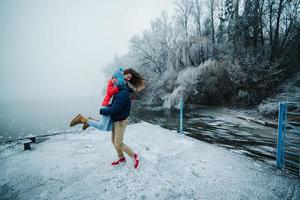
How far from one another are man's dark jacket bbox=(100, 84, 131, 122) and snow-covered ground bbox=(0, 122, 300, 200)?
3.53ft

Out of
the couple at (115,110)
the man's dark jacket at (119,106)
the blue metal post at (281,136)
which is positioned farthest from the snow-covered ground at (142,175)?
the man's dark jacket at (119,106)

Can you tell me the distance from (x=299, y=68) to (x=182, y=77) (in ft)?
35.7

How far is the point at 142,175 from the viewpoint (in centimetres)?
258

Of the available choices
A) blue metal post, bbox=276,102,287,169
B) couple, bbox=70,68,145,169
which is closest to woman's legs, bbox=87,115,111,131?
couple, bbox=70,68,145,169

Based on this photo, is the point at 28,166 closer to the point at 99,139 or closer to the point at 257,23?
the point at 99,139

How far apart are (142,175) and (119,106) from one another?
4.27 ft

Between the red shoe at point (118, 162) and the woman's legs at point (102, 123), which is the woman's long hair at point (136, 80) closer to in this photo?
the woman's legs at point (102, 123)

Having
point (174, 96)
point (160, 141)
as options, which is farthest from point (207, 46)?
point (160, 141)

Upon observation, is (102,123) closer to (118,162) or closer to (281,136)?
(118,162)

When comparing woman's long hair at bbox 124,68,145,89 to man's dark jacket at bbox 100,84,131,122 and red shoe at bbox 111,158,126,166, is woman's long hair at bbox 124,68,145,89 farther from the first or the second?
red shoe at bbox 111,158,126,166

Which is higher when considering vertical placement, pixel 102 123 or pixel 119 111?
pixel 119 111

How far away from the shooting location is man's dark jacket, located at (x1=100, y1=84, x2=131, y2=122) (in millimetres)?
2359

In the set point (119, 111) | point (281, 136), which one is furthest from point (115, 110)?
point (281, 136)

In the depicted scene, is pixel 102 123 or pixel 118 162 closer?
pixel 102 123
